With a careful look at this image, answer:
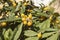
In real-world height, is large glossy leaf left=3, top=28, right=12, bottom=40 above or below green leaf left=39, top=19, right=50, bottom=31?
below

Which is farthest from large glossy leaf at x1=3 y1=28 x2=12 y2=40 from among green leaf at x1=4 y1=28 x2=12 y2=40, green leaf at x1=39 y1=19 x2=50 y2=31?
green leaf at x1=39 y1=19 x2=50 y2=31

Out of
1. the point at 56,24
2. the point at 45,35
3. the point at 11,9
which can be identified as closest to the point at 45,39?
the point at 45,35

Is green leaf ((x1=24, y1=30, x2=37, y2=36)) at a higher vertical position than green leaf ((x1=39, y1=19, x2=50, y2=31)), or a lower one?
lower

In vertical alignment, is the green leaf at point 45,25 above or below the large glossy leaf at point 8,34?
above

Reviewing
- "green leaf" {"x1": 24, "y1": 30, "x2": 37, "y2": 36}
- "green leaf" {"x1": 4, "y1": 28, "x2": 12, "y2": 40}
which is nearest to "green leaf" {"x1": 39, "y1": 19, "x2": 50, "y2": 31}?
"green leaf" {"x1": 24, "y1": 30, "x2": 37, "y2": 36}

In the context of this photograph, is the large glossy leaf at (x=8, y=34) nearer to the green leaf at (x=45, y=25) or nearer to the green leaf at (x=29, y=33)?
the green leaf at (x=29, y=33)

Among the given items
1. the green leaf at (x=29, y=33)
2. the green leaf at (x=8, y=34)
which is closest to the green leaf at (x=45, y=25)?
the green leaf at (x=29, y=33)

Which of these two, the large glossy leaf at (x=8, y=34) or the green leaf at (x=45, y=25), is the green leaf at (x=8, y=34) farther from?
the green leaf at (x=45, y=25)

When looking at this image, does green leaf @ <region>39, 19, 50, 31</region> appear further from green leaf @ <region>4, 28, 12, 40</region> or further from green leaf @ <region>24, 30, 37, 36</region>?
green leaf @ <region>4, 28, 12, 40</region>

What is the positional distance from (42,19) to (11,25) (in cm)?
21

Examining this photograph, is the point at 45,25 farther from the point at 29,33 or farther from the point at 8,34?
the point at 8,34

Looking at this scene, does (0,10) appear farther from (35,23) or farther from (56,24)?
(56,24)

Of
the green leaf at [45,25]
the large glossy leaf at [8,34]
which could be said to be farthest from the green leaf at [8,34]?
the green leaf at [45,25]

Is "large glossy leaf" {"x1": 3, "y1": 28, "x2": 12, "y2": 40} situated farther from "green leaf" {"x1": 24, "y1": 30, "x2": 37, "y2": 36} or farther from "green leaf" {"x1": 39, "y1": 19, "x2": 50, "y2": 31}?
"green leaf" {"x1": 39, "y1": 19, "x2": 50, "y2": 31}
